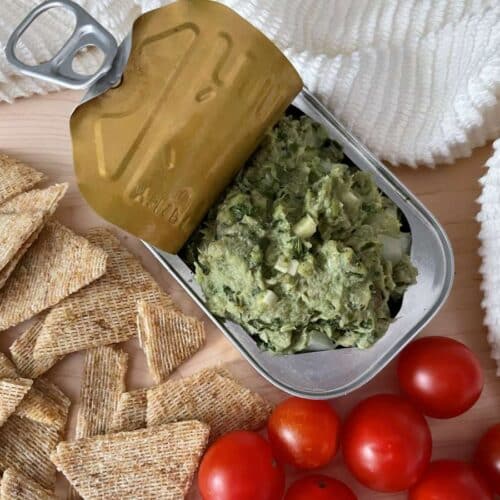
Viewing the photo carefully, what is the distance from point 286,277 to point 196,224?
0.74ft

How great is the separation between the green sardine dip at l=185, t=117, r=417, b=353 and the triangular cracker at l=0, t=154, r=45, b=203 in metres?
0.48

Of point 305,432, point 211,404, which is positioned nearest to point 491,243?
point 305,432

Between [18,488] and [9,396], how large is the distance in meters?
0.19

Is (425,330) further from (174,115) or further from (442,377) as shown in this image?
(174,115)

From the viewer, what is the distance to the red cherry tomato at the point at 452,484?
1.42 m

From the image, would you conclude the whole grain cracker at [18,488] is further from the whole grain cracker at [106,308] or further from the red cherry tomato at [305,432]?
the red cherry tomato at [305,432]

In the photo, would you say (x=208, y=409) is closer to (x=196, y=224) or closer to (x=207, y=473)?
(x=207, y=473)

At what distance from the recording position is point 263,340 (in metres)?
1.37

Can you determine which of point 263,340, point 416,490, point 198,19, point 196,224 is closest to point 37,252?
point 196,224

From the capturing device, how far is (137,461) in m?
1.52

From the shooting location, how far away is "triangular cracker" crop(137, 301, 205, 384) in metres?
1.55

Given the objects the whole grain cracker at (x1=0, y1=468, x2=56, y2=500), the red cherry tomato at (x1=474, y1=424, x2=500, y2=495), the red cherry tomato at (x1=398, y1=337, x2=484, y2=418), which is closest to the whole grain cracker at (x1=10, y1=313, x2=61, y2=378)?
the whole grain cracker at (x1=0, y1=468, x2=56, y2=500)

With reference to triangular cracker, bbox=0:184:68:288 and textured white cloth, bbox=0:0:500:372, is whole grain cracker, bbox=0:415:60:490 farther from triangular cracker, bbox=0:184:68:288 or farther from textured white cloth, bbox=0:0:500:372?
textured white cloth, bbox=0:0:500:372

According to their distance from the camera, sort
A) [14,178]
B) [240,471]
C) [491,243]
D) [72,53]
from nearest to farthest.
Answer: [72,53] → [240,471] → [491,243] → [14,178]
